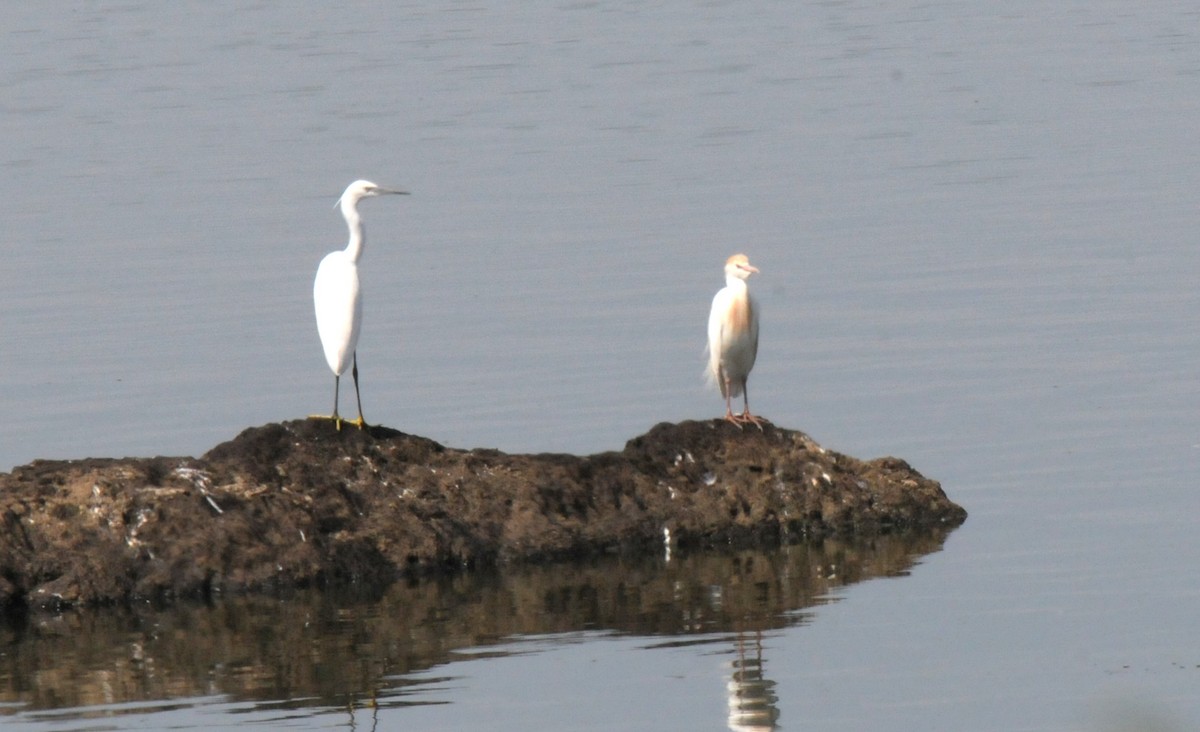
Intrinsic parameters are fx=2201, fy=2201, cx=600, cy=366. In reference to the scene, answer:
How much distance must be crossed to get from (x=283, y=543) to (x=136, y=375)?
22.9 feet

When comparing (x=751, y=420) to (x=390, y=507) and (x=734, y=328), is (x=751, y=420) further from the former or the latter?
(x=390, y=507)

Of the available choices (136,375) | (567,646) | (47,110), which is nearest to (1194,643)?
(567,646)

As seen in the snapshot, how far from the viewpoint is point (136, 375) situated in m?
20.2

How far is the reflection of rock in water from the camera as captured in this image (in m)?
11.0

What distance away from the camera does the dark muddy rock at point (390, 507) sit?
1342cm

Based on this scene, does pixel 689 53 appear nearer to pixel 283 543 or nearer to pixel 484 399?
pixel 484 399

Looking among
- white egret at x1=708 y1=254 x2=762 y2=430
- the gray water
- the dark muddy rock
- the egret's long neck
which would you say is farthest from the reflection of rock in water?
the egret's long neck

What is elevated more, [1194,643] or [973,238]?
[973,238]

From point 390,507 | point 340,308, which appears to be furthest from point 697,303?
point 390,507

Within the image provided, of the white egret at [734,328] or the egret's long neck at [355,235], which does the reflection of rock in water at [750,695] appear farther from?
the egret's long neck at [355,235]

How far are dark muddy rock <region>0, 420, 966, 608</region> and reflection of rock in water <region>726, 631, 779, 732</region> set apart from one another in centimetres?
227

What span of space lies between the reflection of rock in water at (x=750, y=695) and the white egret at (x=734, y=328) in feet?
10.8

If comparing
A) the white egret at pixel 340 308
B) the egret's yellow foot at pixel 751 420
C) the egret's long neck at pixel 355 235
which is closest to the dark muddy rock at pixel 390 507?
the egret's yellow foot at pixel 751 420

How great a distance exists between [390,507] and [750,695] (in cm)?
346
